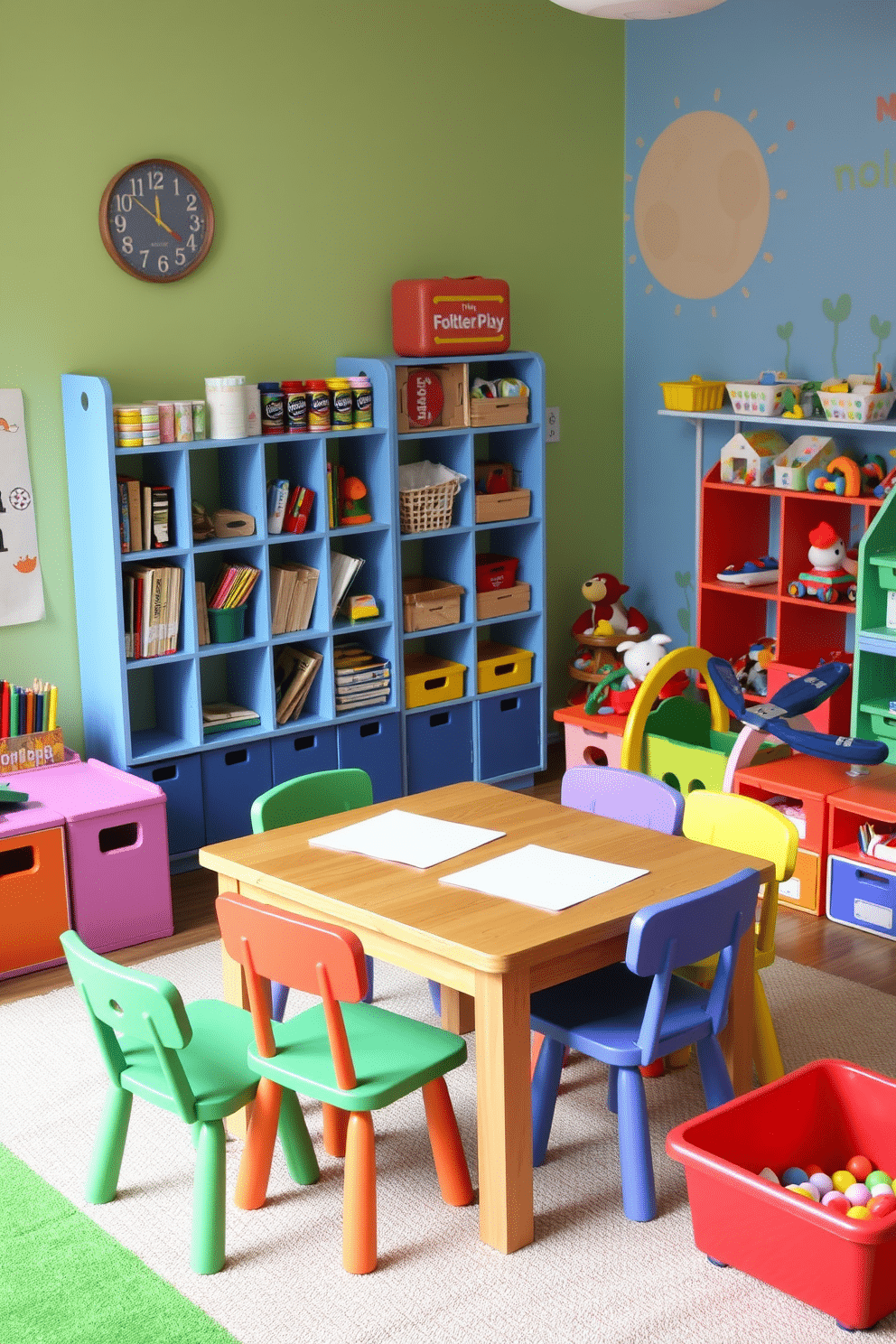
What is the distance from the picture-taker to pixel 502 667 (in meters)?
5.32

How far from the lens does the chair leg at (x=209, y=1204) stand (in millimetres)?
2605

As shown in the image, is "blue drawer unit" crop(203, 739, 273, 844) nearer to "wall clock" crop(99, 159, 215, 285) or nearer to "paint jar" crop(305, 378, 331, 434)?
"paint jar" crop(305, 378, 331, 434)

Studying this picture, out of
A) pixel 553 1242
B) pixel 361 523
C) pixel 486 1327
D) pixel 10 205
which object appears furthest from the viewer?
pixel 361 523

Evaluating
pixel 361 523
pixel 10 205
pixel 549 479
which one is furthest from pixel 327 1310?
pixel 549 479

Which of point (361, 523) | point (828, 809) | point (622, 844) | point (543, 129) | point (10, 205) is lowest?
point (828, 809)

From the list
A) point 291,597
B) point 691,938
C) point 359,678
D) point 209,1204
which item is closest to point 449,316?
point 291,597

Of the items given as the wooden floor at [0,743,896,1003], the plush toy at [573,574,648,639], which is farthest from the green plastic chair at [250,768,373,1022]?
the plush toy at [573,574,648,639]

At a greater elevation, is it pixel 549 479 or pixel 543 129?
Answer: pixel 543 129

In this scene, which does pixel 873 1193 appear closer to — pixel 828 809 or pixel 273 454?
pixel 828 809

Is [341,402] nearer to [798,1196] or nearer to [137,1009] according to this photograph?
[137,1009]

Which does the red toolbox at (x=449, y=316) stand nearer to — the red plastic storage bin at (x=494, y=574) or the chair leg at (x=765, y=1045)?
the red plastic storage bin at (x=494, y=574)

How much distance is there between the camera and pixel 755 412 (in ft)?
16.2

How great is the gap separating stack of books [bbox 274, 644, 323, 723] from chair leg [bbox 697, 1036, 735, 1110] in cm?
223

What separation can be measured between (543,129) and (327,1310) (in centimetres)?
433
